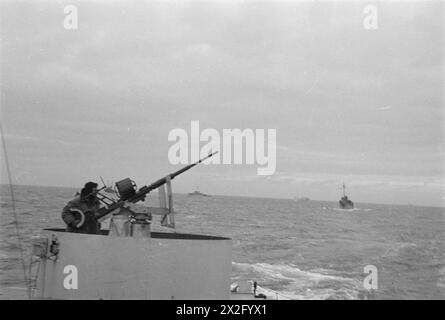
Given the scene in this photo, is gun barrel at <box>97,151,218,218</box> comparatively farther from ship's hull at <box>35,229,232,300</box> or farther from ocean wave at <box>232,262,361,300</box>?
ocean wave at <box>232,262,361,300</box>

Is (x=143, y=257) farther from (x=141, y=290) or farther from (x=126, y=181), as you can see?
(x=126, y=181)

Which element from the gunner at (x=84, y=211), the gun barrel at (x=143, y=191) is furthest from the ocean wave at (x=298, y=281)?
the gunner at (x=84, y=211)

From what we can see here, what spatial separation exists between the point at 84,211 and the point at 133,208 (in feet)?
3.27

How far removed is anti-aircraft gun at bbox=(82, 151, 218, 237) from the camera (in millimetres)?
7137

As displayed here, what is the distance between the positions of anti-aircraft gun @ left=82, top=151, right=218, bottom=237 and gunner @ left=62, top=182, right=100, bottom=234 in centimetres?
11

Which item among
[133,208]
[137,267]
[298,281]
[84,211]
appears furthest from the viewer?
[298,281]

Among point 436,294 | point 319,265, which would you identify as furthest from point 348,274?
point 436,294

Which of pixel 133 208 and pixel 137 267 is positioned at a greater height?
pixel 133 208

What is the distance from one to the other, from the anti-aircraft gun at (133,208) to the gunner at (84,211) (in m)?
0.11

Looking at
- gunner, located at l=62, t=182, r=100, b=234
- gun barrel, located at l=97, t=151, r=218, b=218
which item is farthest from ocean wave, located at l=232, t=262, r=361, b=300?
gunner, located at l=62, t=182, r=100, b=234

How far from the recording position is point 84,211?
7.71 m

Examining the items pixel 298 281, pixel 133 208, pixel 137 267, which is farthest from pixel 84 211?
pixel 298 281

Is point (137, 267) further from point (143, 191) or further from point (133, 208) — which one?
point (143, 191)

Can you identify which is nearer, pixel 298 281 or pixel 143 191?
pixel 143 191
